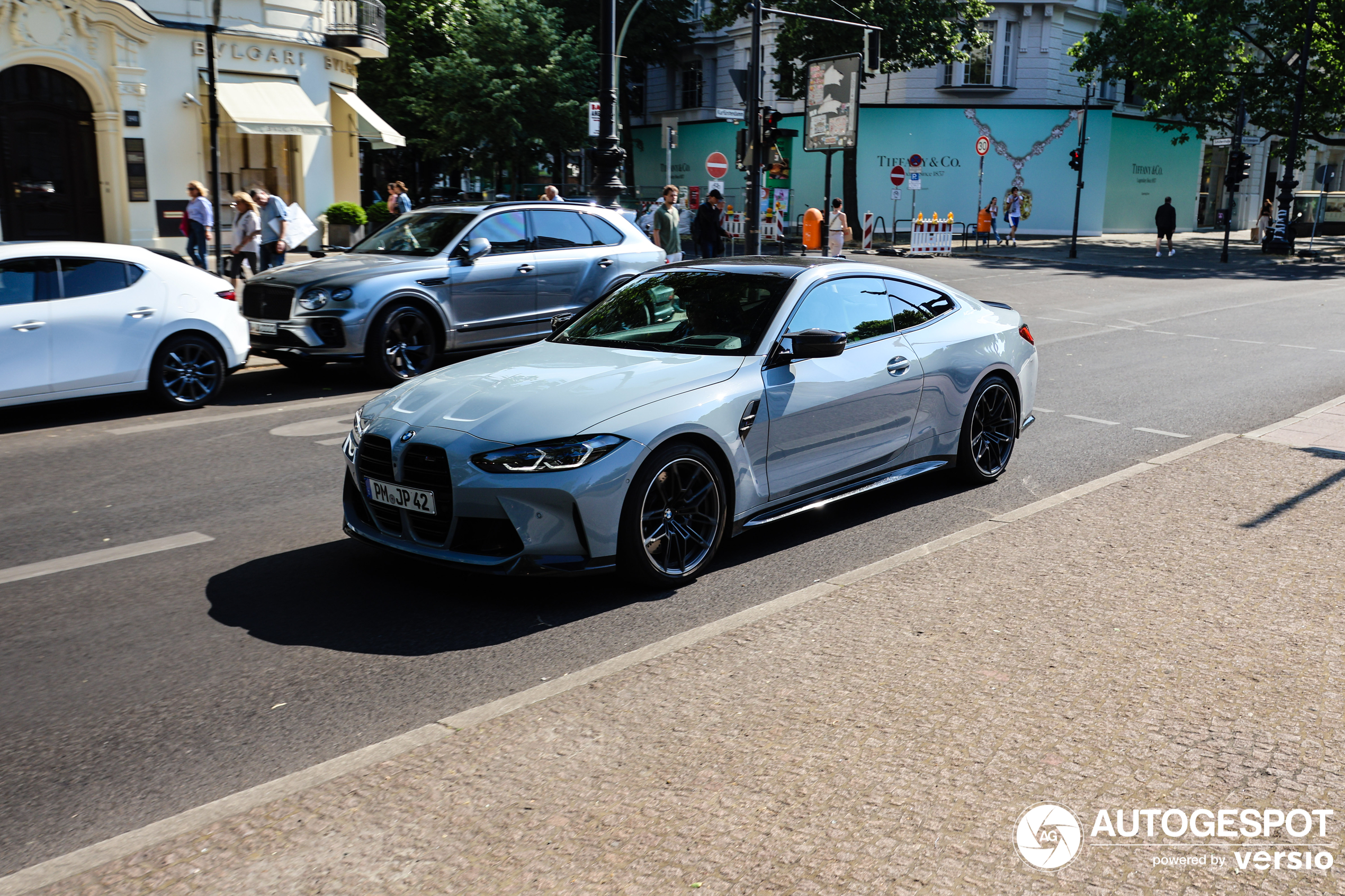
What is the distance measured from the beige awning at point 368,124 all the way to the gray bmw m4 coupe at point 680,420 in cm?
2450

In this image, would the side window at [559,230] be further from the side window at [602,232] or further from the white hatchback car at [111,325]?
the white hatchback car at [111,325]

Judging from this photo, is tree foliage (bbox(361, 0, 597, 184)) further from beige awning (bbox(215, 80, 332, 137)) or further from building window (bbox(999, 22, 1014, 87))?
building window (bbox(999, 22, 1014, 87))

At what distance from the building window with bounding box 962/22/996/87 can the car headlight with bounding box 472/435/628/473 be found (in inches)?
1760

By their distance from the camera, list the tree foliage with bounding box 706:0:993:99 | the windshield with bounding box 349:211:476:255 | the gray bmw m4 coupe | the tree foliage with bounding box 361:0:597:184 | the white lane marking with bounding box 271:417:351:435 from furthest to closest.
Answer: the tree foliage with bounding box 361:0:597:184 < the tree foliage with bounding box 706:0:993:99 < the windshield with bounding box 349:211:476:255 < the white lane marking with bounding box 271:417:351:435 < the gray bmw m4 coupe

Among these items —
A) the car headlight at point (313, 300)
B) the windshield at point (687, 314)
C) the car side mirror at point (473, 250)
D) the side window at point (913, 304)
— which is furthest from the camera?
the car side mirror at point (473, 250)

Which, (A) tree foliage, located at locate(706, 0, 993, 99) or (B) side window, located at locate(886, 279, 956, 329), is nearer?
(B) side window, located at locate(886, 279, 956, 329)

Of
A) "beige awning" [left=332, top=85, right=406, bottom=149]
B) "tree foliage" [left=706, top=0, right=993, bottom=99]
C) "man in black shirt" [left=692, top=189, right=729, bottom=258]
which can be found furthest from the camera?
"tree foliage" [left=706, top=0, right=993, bottom=99]

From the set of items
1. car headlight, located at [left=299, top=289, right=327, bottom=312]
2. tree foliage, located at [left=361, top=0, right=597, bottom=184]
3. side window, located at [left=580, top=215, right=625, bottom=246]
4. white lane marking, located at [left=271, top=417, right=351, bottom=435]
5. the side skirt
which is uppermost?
tree foliage, located at [left=361, top=0, right=597, bottom=184]

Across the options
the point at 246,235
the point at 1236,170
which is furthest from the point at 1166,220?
the point at 246,235

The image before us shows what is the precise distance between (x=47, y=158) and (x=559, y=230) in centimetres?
1636

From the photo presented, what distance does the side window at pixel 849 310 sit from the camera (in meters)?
6.23

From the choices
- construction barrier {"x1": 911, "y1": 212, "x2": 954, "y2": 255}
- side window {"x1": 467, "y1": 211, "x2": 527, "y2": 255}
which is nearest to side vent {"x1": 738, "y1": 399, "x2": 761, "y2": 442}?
side window {"x1": 467, "y1": 211, "x2": 527, "y2": 255}

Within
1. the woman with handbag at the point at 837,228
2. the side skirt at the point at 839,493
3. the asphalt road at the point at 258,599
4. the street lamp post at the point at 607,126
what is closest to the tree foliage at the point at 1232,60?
the woman with handbag at the point at 837,228

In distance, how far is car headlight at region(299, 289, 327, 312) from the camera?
36.2 feet
